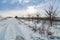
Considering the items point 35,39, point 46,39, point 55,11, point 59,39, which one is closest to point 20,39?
point 35,39

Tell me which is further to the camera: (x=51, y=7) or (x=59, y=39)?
(x=51, y=7)

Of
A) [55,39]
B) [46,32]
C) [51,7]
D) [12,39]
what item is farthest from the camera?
[46,32]

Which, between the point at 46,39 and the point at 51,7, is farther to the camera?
the point at 51,7

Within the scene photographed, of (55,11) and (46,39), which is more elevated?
(55,11)

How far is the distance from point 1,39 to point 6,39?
180 millimetres

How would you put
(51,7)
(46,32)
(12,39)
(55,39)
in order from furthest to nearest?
1. (46,32)
2. (51,7)
3. (55,39)
4. (12,39)

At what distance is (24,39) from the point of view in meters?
5.88

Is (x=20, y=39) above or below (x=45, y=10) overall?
below

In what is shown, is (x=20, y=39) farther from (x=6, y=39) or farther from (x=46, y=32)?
(x=46, y=32)

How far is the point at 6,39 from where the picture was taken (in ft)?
18.7

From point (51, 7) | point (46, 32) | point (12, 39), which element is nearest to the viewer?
point (12, 39)

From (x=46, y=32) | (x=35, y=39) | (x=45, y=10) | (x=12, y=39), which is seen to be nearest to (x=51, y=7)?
(x=45, y=10)

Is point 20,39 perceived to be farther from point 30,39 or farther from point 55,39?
point 55,39

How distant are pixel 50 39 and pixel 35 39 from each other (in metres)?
0.64
